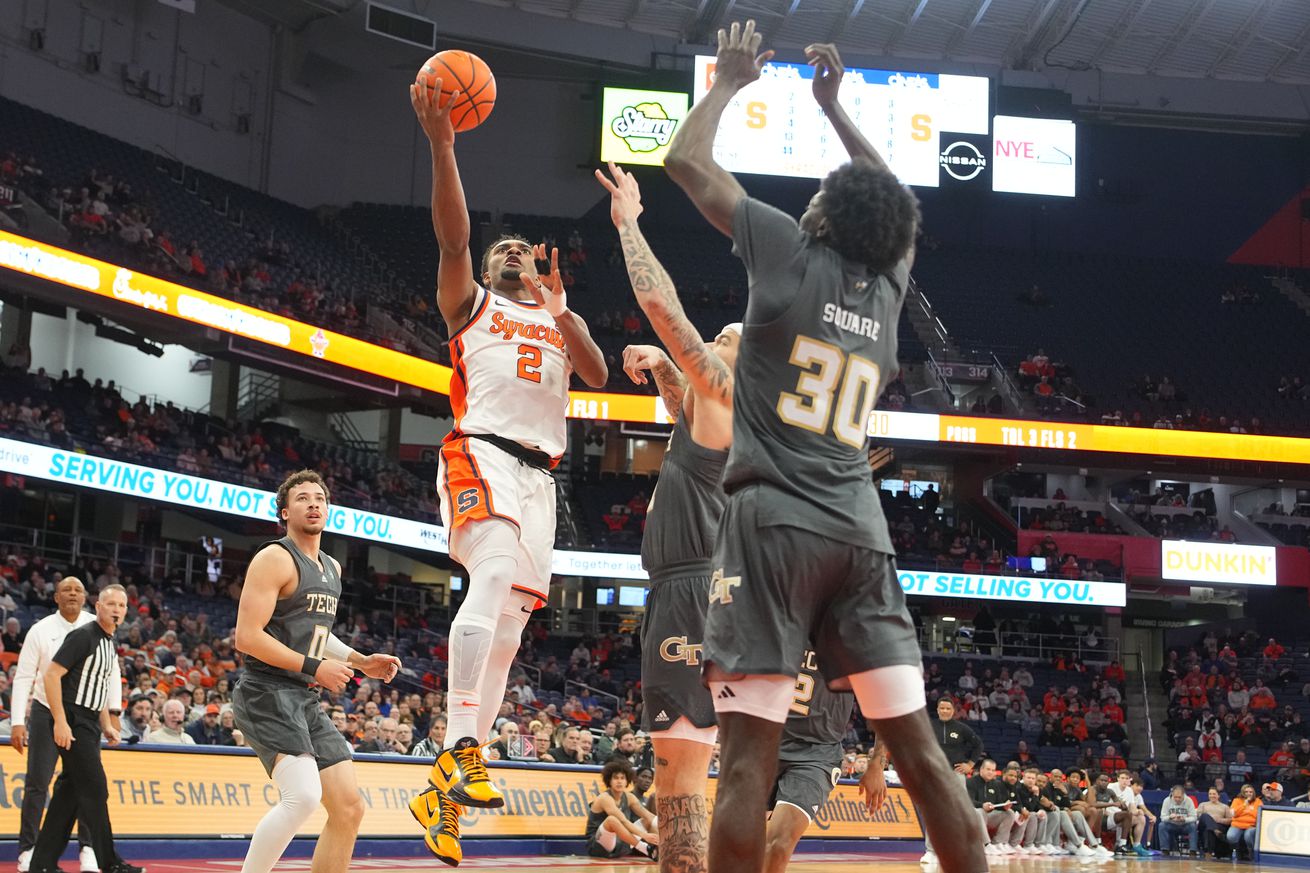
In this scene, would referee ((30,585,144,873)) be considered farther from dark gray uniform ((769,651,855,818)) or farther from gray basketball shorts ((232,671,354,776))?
dark gray uniform ((769,651,855,818))

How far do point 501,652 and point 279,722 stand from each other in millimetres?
1151

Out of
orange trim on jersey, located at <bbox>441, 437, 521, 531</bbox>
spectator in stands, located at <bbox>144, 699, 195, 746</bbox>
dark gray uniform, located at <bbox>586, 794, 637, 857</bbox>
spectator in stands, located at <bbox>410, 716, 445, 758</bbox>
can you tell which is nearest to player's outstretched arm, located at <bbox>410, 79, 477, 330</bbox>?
orange trim on jersey, located at <bbox>441, 437, 521, 531</bbox>

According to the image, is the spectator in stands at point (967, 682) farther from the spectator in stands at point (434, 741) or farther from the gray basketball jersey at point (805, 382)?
the gray basketball jersey at point (805, 382)

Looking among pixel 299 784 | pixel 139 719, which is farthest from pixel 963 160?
pixel 299 784

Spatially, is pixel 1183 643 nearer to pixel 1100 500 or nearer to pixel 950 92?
pixel 1100 500

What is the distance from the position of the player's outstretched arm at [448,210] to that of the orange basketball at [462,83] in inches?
1.3

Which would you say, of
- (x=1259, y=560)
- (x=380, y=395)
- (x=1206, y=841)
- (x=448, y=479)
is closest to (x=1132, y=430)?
(x=1259, y=560)

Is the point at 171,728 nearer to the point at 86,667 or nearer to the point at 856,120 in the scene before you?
the point at 86,667

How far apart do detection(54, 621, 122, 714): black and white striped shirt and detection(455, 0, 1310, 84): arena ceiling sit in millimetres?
29592

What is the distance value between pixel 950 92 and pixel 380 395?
16.5 meters

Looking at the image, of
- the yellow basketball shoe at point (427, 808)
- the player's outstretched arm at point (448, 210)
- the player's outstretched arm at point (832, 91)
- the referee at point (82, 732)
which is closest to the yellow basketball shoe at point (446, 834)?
the yellow basketball shoe at point (427, 808)

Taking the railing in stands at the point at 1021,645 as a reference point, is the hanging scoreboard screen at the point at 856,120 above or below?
above

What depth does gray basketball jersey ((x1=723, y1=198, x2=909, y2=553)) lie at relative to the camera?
404 centimetres

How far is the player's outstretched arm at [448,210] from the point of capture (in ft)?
18.7
